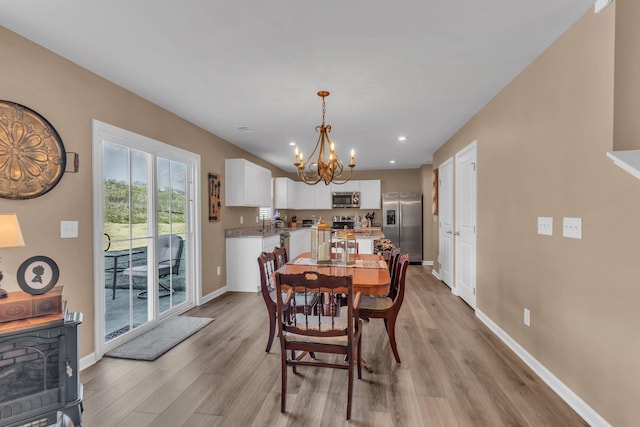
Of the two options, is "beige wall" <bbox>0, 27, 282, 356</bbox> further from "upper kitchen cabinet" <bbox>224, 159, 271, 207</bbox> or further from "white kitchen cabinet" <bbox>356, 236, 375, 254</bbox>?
"white kitchen cabinet" <bbox>356, 236, 375, 254</bbox>

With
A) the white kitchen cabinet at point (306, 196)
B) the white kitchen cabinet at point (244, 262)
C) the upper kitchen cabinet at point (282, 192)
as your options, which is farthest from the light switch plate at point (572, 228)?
the white kitchen cabinet at point (306, 196)

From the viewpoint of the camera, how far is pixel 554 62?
2.25 meters

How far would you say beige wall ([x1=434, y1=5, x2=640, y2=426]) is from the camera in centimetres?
167

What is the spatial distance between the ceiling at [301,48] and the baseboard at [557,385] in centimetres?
240

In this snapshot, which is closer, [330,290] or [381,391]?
[330,290]

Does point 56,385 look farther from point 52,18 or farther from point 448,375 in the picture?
point 448,375

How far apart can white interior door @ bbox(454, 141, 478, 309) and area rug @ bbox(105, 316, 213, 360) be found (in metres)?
3.33

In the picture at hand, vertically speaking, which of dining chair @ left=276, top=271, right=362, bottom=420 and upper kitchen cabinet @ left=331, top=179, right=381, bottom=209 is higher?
upper kitchen cabinet @ left=331, top=179, right=381, bottom=209

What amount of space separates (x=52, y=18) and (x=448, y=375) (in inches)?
144

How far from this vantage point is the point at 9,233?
5.46 ft

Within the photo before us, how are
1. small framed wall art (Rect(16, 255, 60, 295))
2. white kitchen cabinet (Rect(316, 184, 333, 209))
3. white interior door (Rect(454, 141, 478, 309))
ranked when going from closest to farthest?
small framed wall art (Rect(16, 255, 60, 295)), white interior door (Rect(454, 141, 478, 309)), white kitchen cabinet (Rect(316, 184, 333, 209))

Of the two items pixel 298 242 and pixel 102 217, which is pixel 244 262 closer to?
pixel 298 242

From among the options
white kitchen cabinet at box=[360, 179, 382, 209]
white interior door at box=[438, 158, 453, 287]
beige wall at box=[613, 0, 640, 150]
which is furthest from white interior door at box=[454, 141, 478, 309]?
white kitchen cabinet at box=[360, 179, 382, 209]

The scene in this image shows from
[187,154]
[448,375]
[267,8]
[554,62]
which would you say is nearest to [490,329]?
[448,375]
